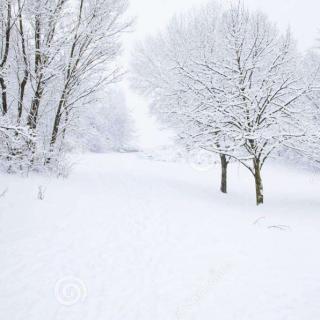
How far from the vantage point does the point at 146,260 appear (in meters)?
4.93

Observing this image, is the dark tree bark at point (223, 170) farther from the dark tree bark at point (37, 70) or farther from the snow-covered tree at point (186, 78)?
the dark tree bark at point (37, 70)

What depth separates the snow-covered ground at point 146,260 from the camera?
364 centimetres

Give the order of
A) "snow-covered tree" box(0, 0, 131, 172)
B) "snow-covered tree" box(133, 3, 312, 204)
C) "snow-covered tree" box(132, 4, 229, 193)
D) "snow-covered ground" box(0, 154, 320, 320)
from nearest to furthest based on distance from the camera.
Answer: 1. "snow-covered ground" box(0, 154, 320, 320)
2. "snow-covered tree" box(133, 3, 312, 204)
3. "snow-covered tree" box(0, 0, 131, 172)
4. "snow-covered tree" box(132, 4, 229, 193)

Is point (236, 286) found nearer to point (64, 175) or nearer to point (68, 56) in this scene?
point (64, 175)

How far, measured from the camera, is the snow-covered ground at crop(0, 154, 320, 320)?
Answer: 3.64 meters

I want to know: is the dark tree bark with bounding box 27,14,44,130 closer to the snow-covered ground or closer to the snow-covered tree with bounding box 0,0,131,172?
the snow-covered tree with bounding box 0,0,131,172

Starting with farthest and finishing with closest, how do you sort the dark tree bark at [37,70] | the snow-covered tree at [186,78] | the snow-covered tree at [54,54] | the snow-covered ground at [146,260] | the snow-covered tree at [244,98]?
1. the snow-covered tree at [186,78]
2. the dark tree bark at [37,70]
3. the snow-covered tree at [54,54]
4. the snow-covered tree at [244,98]
5. the snow-covered ground at [146,260]

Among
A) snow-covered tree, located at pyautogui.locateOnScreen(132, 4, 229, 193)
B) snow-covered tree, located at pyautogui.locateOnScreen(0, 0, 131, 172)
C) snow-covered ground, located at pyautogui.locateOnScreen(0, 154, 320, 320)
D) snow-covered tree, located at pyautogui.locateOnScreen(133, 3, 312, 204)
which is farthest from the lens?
snow-covered tree, located at pyautogui.locateOnScreen(132, 4, 229, 193)


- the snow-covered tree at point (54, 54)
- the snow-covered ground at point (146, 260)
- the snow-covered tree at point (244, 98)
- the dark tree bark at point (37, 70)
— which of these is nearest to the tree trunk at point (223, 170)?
the snow-covered tree at point (244, 98)

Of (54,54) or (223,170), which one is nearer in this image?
(54,54)

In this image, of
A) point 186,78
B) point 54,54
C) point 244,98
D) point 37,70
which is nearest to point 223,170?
point 244,98

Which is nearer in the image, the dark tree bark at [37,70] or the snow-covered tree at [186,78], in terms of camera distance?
the dark tree bark at [37,70]

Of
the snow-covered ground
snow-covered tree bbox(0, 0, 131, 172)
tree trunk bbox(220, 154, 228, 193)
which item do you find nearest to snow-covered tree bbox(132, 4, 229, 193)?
tree trunk bbox(220, 154, 228, 193)

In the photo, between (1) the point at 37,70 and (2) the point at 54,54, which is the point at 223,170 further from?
(1) the point at 37,70
